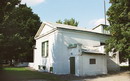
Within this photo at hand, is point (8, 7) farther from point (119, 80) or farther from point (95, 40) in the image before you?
point (95, 40)

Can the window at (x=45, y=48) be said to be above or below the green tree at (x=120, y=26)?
below

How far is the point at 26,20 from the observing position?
1435 inches

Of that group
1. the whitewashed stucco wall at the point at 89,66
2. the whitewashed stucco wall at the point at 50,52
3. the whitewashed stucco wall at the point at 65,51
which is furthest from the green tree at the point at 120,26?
the whitewashed stucco wall at the point at 50,52

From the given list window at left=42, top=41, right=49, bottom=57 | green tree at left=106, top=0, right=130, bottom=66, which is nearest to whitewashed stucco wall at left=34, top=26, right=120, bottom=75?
window at left=42, top=41, right=49, bottom=57

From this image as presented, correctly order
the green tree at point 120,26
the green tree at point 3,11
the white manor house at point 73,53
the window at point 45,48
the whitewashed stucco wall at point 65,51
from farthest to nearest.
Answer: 1. the window at point 45,48
2. the whitewashed stucco wall at point 65,51
3. the white manor house at point 73,53
4. the green tree at point 120,26
5. the green tree at point 3,11

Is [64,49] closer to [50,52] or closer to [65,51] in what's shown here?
[65,51]

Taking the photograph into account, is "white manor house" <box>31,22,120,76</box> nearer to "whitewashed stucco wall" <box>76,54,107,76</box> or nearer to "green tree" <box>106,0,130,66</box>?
"whitewashed stucco wall" <box>76,54,107,76</box>

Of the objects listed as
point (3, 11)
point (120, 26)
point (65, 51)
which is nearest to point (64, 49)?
point (65, 51)

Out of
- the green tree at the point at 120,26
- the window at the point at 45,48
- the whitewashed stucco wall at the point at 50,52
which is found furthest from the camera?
the window at the point at 45,48

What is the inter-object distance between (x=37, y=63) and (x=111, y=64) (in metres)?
11.6

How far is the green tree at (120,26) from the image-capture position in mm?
15023

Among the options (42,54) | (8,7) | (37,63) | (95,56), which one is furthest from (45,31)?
(8,7)

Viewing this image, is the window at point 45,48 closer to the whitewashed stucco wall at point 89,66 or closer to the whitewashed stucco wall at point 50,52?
the whitewashed stucco wall at point 50,52

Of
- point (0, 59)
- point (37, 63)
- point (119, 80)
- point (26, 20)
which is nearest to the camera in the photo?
point (0, 59)
